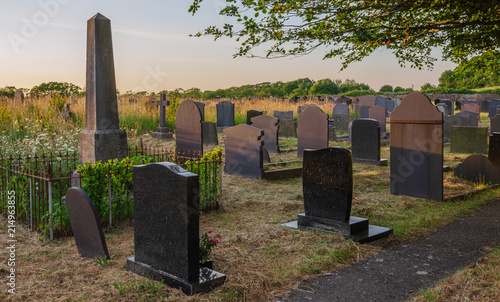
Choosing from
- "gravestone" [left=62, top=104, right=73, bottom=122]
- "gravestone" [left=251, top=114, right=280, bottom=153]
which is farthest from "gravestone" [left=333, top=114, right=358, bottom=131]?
"gravestone" [left=62, top=104, right=73, bottom=122]

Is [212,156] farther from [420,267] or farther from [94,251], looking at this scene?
[420,267]

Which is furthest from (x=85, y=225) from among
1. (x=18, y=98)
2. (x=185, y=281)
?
(x=18, y=98)

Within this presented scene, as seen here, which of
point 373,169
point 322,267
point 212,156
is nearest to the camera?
point 322,267

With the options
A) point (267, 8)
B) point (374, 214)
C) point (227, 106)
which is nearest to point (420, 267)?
point (374, 214)

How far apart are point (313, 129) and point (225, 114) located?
7104 mm

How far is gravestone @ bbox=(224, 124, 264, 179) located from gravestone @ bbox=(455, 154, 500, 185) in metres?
4.29

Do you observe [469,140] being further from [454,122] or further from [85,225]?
[85,225]

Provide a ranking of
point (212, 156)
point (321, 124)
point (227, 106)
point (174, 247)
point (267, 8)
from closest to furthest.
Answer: point (174, 247) → point (212, 156) → point (267, 8) → point (321, 124) → point (227, 106)

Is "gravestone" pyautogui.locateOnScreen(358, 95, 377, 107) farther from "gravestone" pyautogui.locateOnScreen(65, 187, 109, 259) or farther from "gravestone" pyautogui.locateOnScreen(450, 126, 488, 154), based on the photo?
"gravestone" pyautogui.locateOnScreen(65, 187, 109, 259)

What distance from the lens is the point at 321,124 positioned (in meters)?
12.5

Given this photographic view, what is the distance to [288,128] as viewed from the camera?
18266mm

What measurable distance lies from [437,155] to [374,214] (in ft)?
5.89

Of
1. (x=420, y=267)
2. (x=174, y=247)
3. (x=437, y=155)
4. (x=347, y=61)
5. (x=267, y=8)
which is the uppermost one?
(x=267, y=8)

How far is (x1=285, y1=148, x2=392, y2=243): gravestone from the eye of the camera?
5.56 metres
